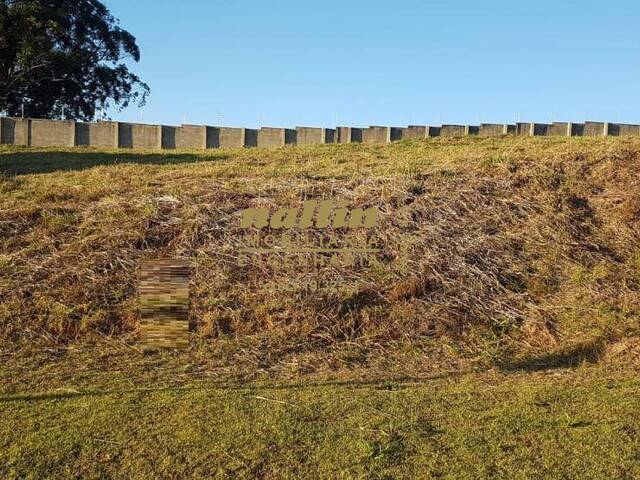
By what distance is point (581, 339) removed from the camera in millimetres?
6285

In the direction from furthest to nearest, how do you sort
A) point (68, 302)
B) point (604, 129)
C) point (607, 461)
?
point (604, 129), point (68, 302), point (607, 461)

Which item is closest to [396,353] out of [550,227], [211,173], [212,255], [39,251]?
[212,255]

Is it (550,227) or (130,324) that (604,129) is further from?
(130,324)

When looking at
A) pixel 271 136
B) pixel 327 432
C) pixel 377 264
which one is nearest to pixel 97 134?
pixel 271 136

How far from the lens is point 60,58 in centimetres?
2489

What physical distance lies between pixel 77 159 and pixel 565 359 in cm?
1119

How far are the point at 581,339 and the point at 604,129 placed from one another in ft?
43.8

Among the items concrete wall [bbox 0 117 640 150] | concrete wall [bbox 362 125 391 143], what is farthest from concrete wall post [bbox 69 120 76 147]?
concrete wall [bbox 362 125 391 143]

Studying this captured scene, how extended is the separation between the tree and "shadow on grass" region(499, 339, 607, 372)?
21544 mm

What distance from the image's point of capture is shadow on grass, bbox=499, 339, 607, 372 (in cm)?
577

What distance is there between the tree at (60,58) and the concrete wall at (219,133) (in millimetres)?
5643

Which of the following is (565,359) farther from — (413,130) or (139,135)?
(139,135)

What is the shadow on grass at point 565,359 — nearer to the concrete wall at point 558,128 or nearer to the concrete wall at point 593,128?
the concrete wall at point 558,128

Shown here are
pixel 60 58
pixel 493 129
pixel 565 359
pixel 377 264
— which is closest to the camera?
Result: pixel 565 359
